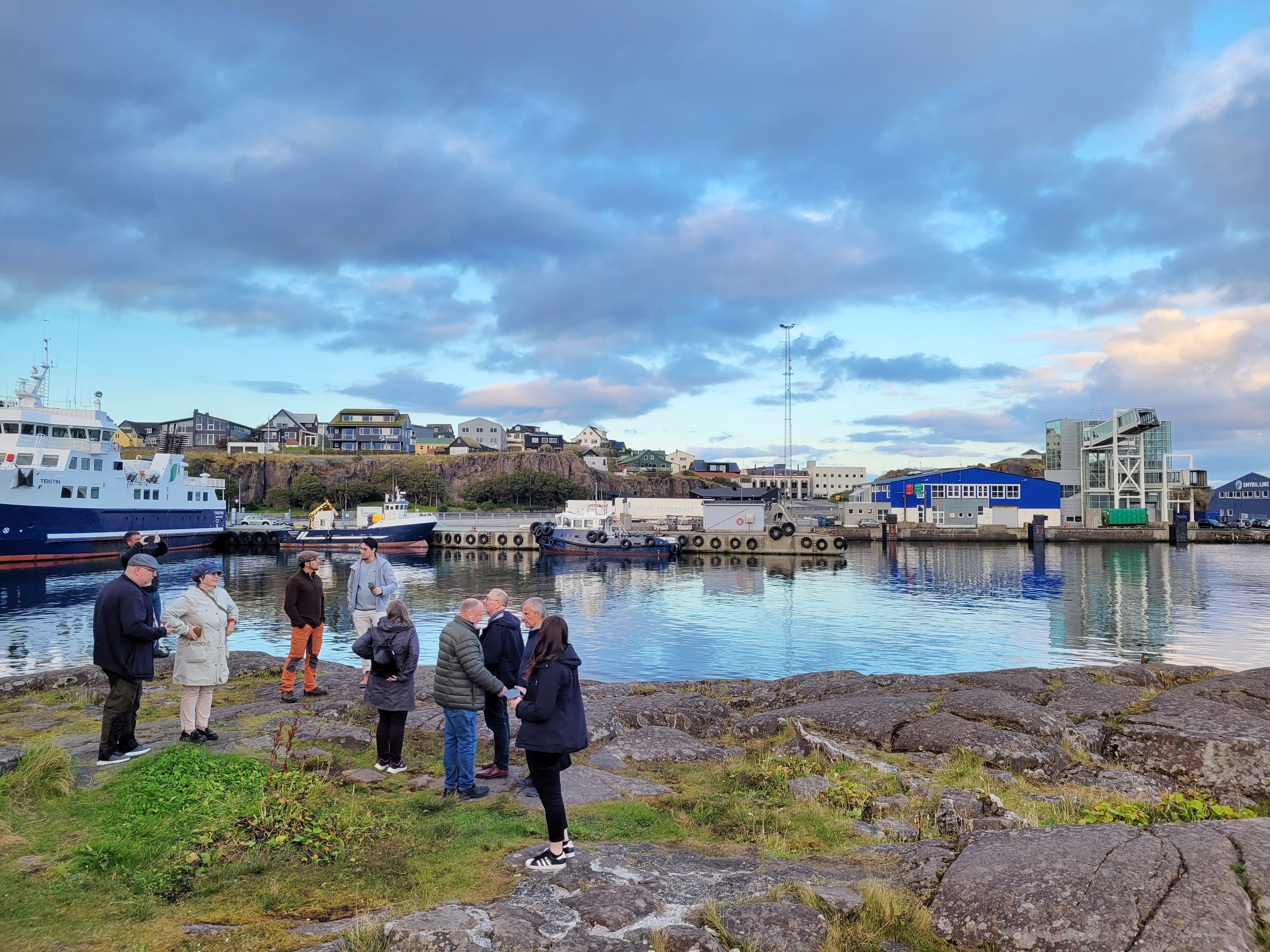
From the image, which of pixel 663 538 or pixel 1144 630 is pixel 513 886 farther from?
pixel 663 538

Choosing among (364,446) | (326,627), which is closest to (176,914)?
(326,627)

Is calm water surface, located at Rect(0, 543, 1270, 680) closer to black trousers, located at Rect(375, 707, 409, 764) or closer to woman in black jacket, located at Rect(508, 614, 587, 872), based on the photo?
black trousers, located at Rect(375, 707, 409, 764)

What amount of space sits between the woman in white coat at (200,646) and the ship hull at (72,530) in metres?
40.8

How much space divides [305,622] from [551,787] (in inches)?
272

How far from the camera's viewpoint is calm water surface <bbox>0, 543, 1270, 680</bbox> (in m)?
23.1

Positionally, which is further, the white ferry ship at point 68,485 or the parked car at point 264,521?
the parked car at point 264,521

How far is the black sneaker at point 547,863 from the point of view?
5543 millimetres

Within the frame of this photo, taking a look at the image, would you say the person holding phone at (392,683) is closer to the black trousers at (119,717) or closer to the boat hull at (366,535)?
the black trousers at (119,717)

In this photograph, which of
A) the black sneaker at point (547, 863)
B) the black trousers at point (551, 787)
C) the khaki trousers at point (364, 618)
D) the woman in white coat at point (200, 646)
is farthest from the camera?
the khaki trousers at point (364, 618)

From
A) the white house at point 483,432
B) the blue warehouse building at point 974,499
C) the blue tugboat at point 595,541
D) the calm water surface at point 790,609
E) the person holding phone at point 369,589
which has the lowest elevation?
the calm water surface at point 790,609

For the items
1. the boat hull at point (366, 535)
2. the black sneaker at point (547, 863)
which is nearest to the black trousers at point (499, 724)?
the black sneaker at point (547, 863)

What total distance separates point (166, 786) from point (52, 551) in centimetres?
5535

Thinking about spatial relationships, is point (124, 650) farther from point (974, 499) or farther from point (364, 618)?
point (974, 499)

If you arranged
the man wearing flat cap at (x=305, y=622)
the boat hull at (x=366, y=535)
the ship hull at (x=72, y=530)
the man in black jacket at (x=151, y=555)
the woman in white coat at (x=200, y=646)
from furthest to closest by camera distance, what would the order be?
1. the boat hull at (x=366, y=535)
2. the ship hull at (x=72, y=530)
3. the man wearing flat cap at (x=305, y=622)
4. the man in black jacket at (x=151, y=555)
5. the woman in white coat at (x=200, y=646)
